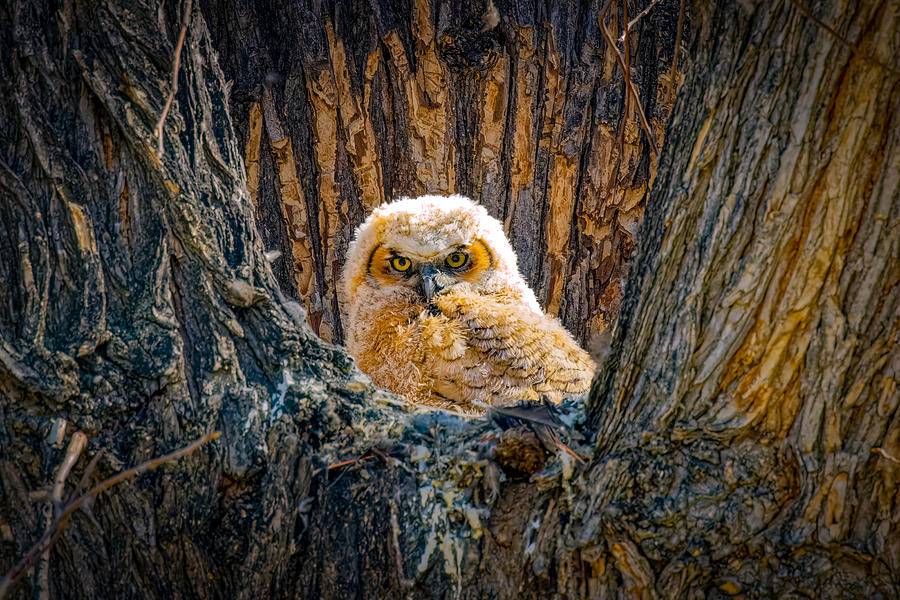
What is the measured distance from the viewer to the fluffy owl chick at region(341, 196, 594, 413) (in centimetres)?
273

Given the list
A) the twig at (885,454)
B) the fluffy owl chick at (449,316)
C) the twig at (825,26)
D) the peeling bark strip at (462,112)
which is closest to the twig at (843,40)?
the twig at (825,26)

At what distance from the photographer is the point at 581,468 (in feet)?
5.21

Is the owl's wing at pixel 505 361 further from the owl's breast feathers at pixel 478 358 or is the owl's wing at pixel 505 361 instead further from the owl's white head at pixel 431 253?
the owl's white head at pixel 431 253

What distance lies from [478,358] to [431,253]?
69 centimetres

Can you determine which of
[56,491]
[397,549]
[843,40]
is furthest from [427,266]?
[843,40]

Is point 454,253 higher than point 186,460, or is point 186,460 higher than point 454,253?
point 454,253

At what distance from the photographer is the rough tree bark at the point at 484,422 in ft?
4.43

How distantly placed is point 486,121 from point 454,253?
2.48 ft

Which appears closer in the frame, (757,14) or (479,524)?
(757,14)

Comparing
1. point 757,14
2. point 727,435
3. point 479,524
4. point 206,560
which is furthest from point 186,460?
point 757,14

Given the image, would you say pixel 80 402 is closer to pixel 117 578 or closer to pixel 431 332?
pixel 117 578

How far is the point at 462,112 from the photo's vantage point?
11.4ft

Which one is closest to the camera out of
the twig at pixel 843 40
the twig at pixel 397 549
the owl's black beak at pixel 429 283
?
the twig at pixel 843 40

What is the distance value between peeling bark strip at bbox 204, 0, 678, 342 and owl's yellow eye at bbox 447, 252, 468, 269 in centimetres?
52
